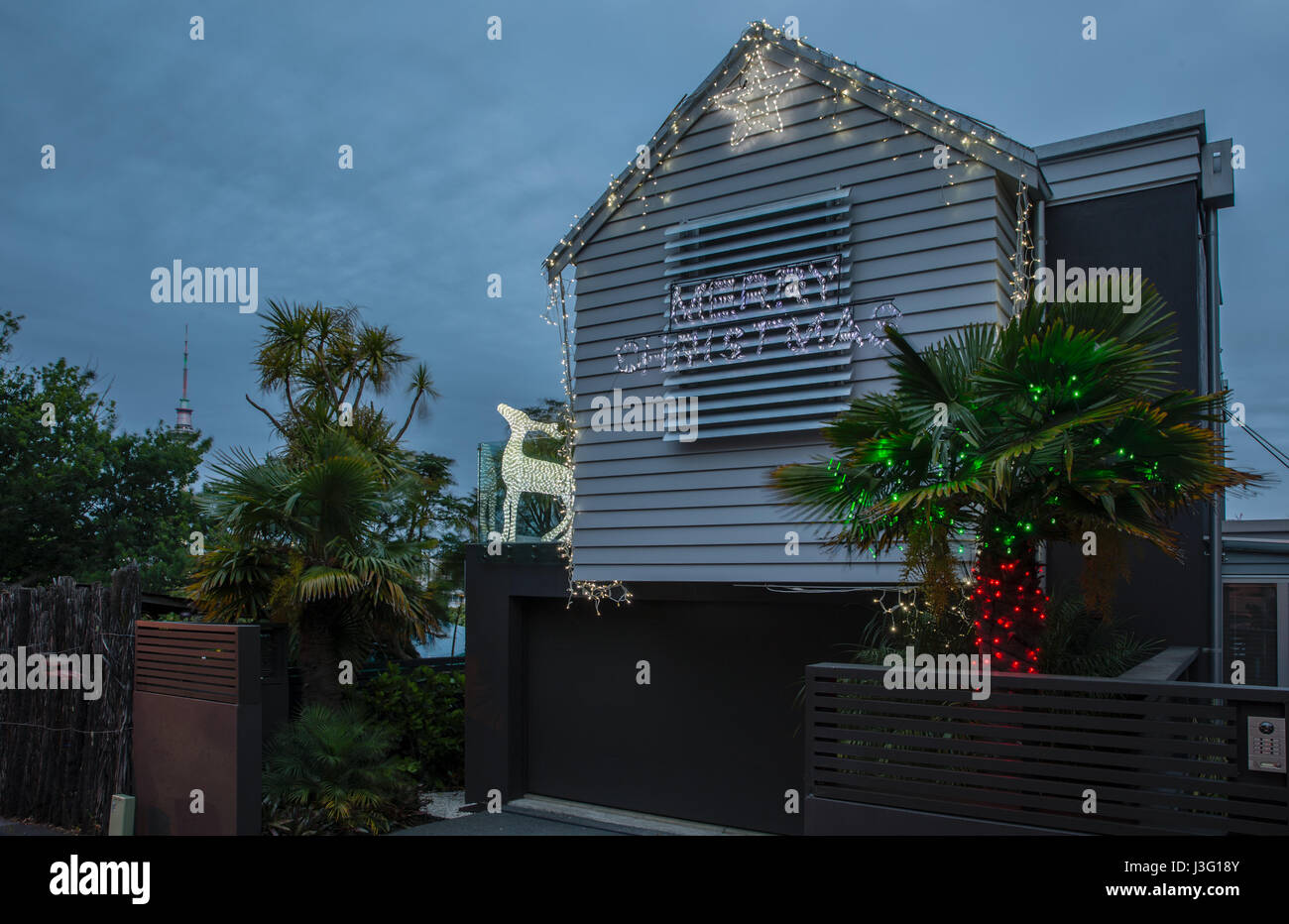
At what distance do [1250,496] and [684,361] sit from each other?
172 inches

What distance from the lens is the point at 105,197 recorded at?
62.8 ft

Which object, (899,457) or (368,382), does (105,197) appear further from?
(899,457)

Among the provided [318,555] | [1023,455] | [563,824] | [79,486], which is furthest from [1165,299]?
[79,486]

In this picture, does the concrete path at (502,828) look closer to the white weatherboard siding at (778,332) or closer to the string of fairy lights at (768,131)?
the string of fairy lights at (768,131)

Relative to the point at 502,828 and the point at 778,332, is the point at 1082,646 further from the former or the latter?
the point at 502,828

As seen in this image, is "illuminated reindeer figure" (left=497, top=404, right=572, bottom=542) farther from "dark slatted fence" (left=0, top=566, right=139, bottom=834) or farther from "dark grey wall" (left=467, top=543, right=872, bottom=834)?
"dark slatted fence" (left=0, top=566, right=139, bottom=834)

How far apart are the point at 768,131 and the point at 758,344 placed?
6.12ft

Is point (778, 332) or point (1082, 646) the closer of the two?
point (1082, 646)

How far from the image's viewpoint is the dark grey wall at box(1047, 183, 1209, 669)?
22.9 ft

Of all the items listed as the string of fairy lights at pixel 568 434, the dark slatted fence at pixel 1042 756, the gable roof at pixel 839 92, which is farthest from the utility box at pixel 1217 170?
the string of fairy lights at pixel 568 434

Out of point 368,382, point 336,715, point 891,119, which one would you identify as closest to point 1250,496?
point 891,119

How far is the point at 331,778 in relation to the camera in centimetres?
902

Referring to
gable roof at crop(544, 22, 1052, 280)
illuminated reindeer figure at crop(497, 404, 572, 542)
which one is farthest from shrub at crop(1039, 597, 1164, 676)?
illuminated reindeer figure at crop(497, 404, 572, 542)
